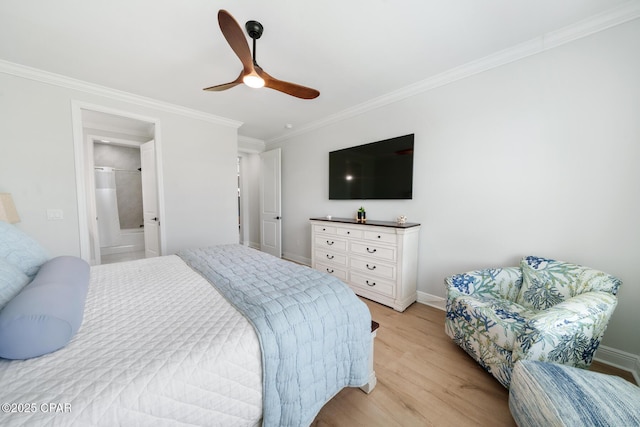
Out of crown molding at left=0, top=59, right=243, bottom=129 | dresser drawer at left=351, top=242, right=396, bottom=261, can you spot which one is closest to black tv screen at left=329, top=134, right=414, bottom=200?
dresser drawer at left=351, top=242, right=396, bottom=261

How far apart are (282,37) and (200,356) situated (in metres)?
2.16

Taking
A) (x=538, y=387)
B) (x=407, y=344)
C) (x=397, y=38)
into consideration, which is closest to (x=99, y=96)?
(x=397, y=38)

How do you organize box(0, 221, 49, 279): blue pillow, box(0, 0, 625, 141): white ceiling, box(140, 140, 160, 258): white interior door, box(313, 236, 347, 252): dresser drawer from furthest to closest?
1. box(140, 140, 160, 258): white interior door
2. box(313, 236, 347, 252): dresser drawer
3. box(0, 0, 625, 141): white ceiling
4. box(0, 221, 49, 279): blue pillow

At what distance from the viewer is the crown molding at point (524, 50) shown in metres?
1.55

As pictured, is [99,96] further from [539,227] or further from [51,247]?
[539,227]

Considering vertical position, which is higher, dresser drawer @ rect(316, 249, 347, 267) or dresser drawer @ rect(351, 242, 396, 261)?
dresser drawer @ rect(351, 242, 396, 261)

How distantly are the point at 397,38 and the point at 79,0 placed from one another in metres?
2.24

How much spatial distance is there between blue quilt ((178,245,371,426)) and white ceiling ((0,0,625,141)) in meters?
1.83

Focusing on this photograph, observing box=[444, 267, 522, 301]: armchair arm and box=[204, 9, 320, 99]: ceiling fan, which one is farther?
box=[444, 267, 522, 301]: armchair arm

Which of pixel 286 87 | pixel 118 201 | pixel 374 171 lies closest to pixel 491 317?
pixel 374 171

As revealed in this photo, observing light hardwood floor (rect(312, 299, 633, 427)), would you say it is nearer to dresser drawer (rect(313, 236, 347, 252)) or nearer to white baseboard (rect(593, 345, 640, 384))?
white baseboard (rect(593, 345, 640, 384))

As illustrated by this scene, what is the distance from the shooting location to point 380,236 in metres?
2.50

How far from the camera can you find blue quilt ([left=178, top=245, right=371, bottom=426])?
3.14 feet

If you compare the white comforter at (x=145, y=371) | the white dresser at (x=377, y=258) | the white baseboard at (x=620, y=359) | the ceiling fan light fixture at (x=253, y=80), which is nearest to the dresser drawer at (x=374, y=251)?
the white dresser at (x=377, y=258)
